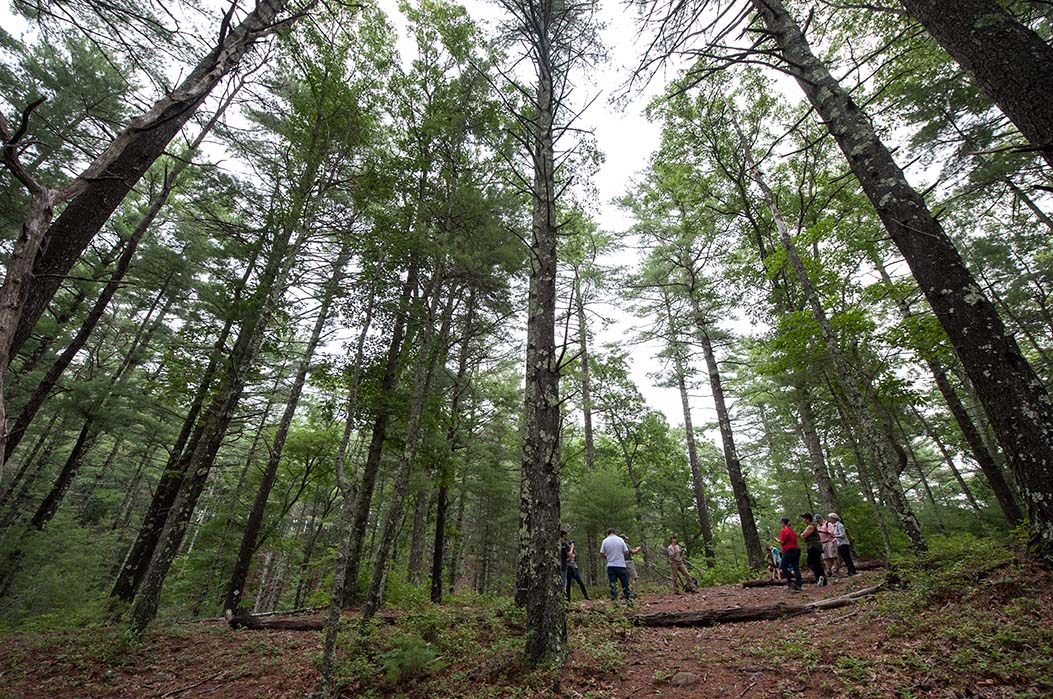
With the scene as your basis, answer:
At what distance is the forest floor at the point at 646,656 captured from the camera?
3.40m

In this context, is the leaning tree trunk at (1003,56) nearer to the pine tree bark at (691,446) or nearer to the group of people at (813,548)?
the group of people at (813,548)

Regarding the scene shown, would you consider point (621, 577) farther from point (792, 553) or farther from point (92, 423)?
point (92, 423)

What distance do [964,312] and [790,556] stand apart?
6542mm

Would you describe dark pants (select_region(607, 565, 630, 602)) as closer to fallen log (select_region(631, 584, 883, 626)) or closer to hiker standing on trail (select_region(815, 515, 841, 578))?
fallen log (select_region(631, 584, 883, 626))

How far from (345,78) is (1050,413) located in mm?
13822

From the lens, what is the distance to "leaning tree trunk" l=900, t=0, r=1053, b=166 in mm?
3314

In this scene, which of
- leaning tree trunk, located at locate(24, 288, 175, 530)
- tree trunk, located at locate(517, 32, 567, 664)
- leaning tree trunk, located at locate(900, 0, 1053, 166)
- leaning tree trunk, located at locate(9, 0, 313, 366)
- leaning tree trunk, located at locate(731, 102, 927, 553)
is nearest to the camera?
leaning tree trunk, located at locate(9, 0, 313, 366)

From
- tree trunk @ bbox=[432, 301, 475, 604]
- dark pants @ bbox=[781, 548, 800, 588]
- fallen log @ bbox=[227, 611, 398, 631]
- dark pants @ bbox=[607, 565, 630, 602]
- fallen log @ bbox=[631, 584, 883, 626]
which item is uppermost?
tree trunk @ bbox=[432, 301, 475, 604]

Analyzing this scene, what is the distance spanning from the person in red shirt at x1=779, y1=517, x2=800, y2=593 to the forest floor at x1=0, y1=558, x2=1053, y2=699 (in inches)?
38.2

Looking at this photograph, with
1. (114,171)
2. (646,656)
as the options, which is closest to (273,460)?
(114,171)

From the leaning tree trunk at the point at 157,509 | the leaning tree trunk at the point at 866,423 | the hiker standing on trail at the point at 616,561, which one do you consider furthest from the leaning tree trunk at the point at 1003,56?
the leaning tree trunk at the point at 157,509

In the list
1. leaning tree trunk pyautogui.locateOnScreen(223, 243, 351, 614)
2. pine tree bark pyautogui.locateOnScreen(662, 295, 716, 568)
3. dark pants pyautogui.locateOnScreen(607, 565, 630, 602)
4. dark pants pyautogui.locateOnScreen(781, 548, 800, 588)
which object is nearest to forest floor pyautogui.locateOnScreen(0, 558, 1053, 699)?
dark pants pyautogui.locateOnScreen(781, 548, 800, 588)

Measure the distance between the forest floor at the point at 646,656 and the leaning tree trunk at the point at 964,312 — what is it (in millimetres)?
1027

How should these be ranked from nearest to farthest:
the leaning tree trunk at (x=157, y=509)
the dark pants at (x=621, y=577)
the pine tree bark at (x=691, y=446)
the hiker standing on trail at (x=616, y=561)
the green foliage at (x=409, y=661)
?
1. the green foliage at (x=409, y=661)
2. the dark pants at (x=621, y=577)
3. the hiker standing on trail at (x=616, y=561)
4. the leaning tree trunk at (x=157, y=509)
5. the pine tree bark at (x=691, y=446)
